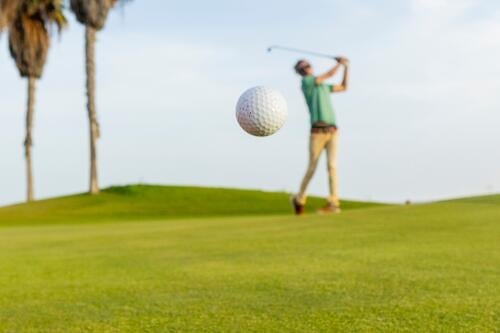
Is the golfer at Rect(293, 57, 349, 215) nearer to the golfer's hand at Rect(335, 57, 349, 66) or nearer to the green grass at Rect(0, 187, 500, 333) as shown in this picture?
the golfer's hand at Rect(335, 57, 349, 66)

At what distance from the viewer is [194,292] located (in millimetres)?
5270

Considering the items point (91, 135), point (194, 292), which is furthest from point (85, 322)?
point (91, 135)

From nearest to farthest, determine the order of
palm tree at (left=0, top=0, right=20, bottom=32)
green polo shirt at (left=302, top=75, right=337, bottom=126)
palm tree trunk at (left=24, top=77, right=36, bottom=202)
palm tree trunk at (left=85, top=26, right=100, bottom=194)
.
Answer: green polo shirt at (left=302, top=75, right=337, bottom=126) → palm tree trunk at (left=85, top=26, right=100, bottom=194) → palm tree at (left=0, top=0, right=20, bottom=32) → palm tree trunk at (left=24, top=77, right=36, bottom=202)

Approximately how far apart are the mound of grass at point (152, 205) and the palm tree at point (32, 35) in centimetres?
571

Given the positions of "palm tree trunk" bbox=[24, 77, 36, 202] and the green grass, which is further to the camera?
"palm tree trunk" bbox=[24, 77, 36, 202]

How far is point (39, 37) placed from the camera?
33125 millimetres

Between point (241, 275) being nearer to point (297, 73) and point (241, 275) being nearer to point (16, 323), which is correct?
point (16, 323)

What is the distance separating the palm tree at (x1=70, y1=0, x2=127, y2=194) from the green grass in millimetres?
18123

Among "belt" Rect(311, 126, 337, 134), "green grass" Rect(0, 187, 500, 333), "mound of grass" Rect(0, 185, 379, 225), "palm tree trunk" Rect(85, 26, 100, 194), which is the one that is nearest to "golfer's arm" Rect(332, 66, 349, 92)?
"belt" Rect(311, 126, 337, 134)

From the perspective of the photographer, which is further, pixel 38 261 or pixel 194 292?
pixel 38 261

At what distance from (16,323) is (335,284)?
2146mm

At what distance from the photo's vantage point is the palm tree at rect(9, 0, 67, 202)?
32312 millimetres

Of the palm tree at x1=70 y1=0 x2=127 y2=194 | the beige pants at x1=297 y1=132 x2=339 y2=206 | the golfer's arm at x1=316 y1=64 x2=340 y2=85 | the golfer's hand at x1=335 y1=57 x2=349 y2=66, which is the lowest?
the beige pants at x1=297 y1=132 x2=339 y2=206

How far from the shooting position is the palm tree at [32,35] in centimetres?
3231
